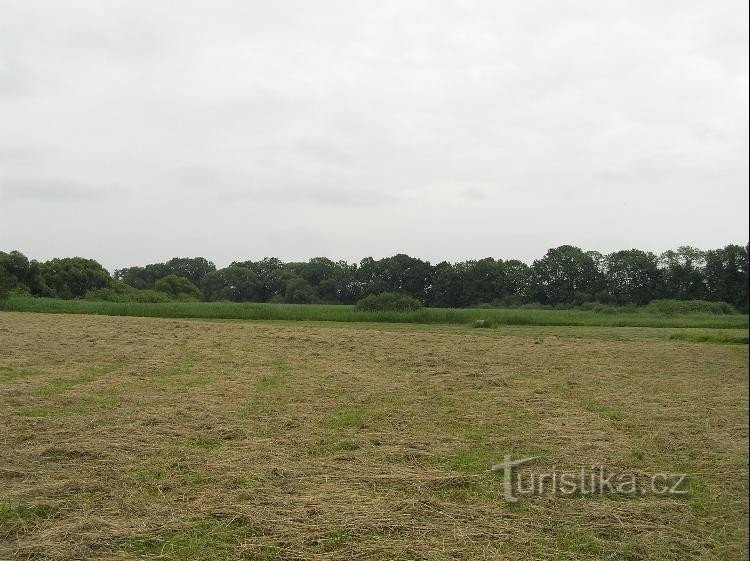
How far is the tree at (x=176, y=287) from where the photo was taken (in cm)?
2353

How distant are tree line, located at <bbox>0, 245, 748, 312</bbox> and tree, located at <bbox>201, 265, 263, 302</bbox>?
22 mm

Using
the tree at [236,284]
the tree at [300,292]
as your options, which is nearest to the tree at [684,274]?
the tree at [300,292]

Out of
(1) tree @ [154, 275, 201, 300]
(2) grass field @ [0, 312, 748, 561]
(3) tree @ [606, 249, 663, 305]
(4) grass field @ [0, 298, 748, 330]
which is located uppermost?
(1) tree @ [154, 275, 201, 300]

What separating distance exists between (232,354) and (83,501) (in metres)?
8.68

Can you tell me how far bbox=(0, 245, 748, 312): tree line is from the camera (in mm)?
1521

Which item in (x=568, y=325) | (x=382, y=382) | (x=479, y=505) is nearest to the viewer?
(x=479, y=505)

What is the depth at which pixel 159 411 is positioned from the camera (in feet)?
20.8

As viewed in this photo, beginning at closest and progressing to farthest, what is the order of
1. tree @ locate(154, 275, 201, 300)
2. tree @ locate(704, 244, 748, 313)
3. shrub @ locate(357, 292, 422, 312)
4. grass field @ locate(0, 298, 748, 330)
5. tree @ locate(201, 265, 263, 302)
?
1. tree @ locate(704, 244, 748, 313)
2. shrub @ locate(357, 292, 422, 312)
3. tree @ locate(201, 265, 263, 302)
4. grass field @ locate(0, 298, 748, 330)
5. tree @ locate(154, 275, 201, 300)

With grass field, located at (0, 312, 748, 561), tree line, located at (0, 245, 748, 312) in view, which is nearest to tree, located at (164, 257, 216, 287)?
tree line, located at (0, 245, 748, 312)

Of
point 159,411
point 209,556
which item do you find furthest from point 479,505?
point 159,411

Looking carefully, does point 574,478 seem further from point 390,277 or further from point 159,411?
point 390,277

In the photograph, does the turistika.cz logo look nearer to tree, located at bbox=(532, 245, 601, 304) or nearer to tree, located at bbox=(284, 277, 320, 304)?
tree, located at bbox=(532, 245, 601, 304)

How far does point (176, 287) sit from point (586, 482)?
888 inches

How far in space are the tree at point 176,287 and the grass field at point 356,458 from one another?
43.5ft
